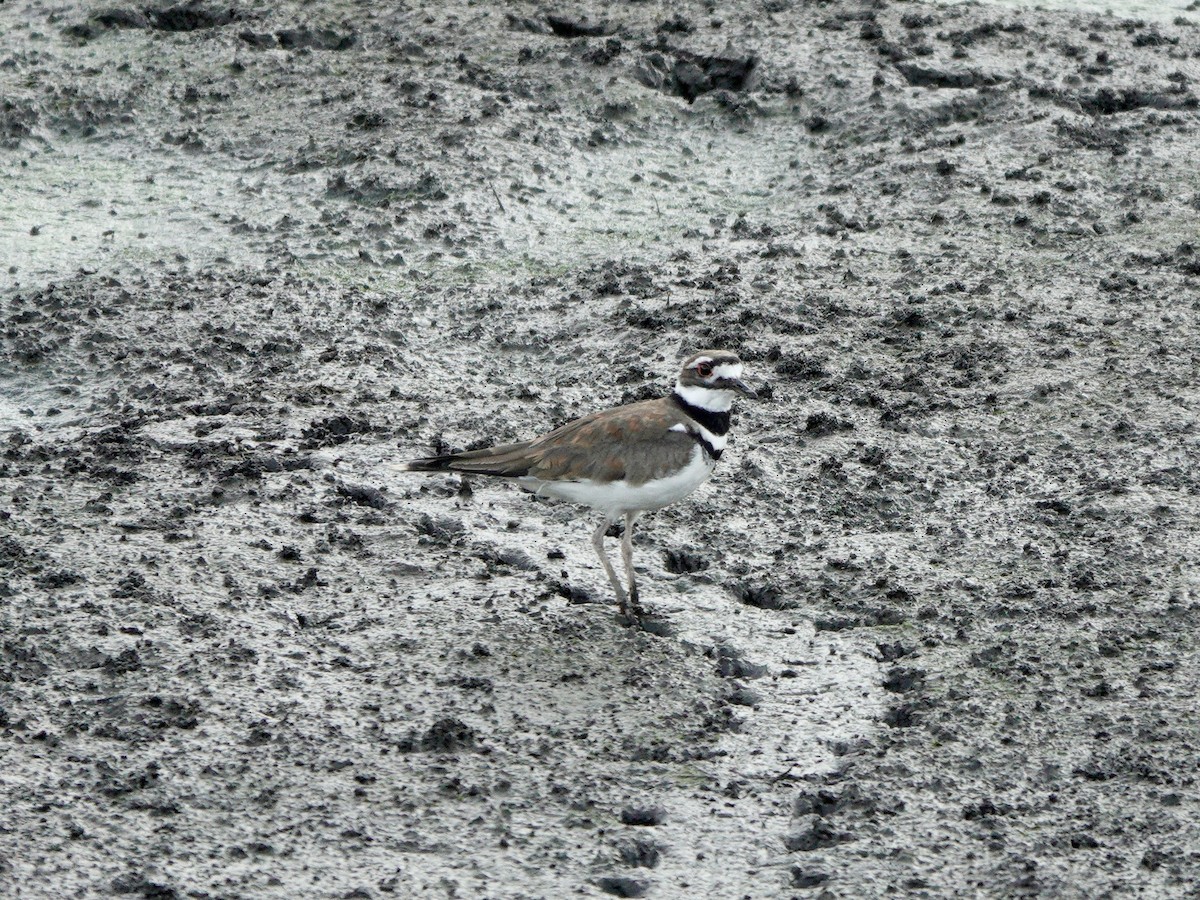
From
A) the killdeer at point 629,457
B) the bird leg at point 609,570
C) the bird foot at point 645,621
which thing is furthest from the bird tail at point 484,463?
the bird foot at point 645,621

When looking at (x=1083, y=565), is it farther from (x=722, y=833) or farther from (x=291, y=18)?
(x=291, y=18)

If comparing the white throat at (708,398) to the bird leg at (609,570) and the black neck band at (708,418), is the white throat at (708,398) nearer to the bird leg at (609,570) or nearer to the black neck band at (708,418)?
the black neck band at (708,418)

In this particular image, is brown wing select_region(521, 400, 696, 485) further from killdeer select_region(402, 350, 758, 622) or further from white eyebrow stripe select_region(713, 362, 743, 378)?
white eyebrow stripe select_region(713, 362, 743, 378)

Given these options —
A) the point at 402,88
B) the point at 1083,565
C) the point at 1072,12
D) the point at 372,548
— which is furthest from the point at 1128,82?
the point at 372,548

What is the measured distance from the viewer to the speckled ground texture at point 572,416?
16.9 ft

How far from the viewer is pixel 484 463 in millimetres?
6379

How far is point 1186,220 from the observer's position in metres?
9.71

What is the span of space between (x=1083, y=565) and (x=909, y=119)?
5.11m

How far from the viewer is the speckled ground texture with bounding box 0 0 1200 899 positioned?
5.15m

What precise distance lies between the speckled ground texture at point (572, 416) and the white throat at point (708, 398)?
651 millimetres

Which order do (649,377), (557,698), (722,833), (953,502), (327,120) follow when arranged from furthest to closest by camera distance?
1. (327,120)
2. (649,377)
3. (953,502)
4. (557,698)
5. (722,833)

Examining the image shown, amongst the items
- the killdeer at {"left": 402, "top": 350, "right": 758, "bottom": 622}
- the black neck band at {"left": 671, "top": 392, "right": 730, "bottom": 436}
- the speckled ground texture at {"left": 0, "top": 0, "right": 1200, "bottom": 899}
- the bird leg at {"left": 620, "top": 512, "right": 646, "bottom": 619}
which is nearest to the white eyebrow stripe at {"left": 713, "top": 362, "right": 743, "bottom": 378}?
the killdeer at {"left": 402, "top": 350, "right": 758, "bottom": 622}

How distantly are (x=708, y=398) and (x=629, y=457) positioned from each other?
48cm

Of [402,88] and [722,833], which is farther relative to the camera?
[402,88]
